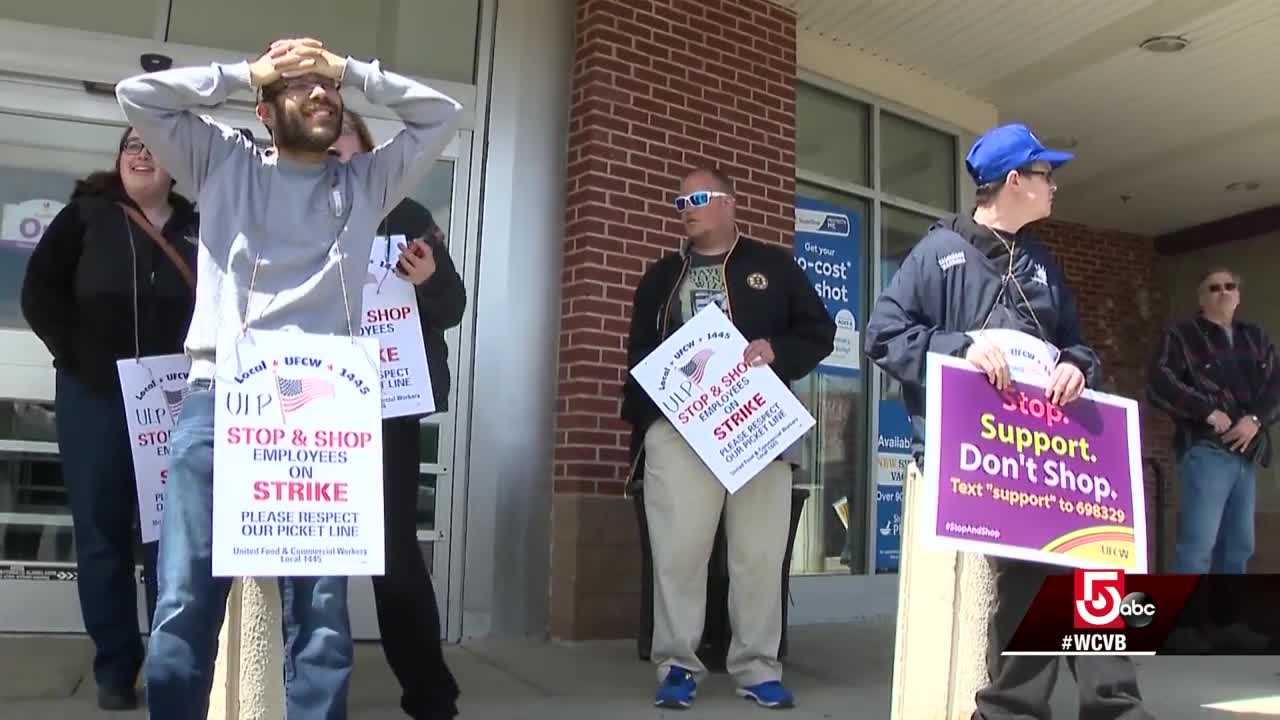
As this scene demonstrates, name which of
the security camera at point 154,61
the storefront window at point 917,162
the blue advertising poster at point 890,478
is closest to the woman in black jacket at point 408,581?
the security camera at point 154,61

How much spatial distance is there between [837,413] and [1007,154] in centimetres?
372

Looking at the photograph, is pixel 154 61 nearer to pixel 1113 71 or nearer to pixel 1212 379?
pixel 1212 379

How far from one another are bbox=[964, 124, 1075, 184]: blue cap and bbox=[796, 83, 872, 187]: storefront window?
136 inches

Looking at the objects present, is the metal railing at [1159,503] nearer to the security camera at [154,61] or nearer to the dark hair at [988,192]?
the dark hair at [988,192]

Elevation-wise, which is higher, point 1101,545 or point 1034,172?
point 1034,172

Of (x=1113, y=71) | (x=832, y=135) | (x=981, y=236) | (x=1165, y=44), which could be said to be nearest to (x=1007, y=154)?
(x=981, y=236)

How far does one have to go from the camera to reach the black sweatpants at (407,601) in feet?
10.0

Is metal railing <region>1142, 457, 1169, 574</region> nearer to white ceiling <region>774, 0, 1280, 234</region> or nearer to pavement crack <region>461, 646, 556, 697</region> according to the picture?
white ceiling <region>774, 0, 1280, 234</region>

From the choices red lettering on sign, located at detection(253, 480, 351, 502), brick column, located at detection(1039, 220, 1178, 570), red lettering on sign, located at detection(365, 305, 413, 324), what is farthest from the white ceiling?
red lettering on sign, located at detection(253, 480, 351, 502)

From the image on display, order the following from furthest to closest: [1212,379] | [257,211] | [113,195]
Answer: [1212,379] → [113,195] → [257,211]

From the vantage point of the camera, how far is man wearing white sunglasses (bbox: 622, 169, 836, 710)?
3.86m

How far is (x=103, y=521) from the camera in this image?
351 centimetres

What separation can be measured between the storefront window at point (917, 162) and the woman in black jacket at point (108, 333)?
15.8 ft

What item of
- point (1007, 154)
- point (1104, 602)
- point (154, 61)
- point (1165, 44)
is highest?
point (1165, 44)
